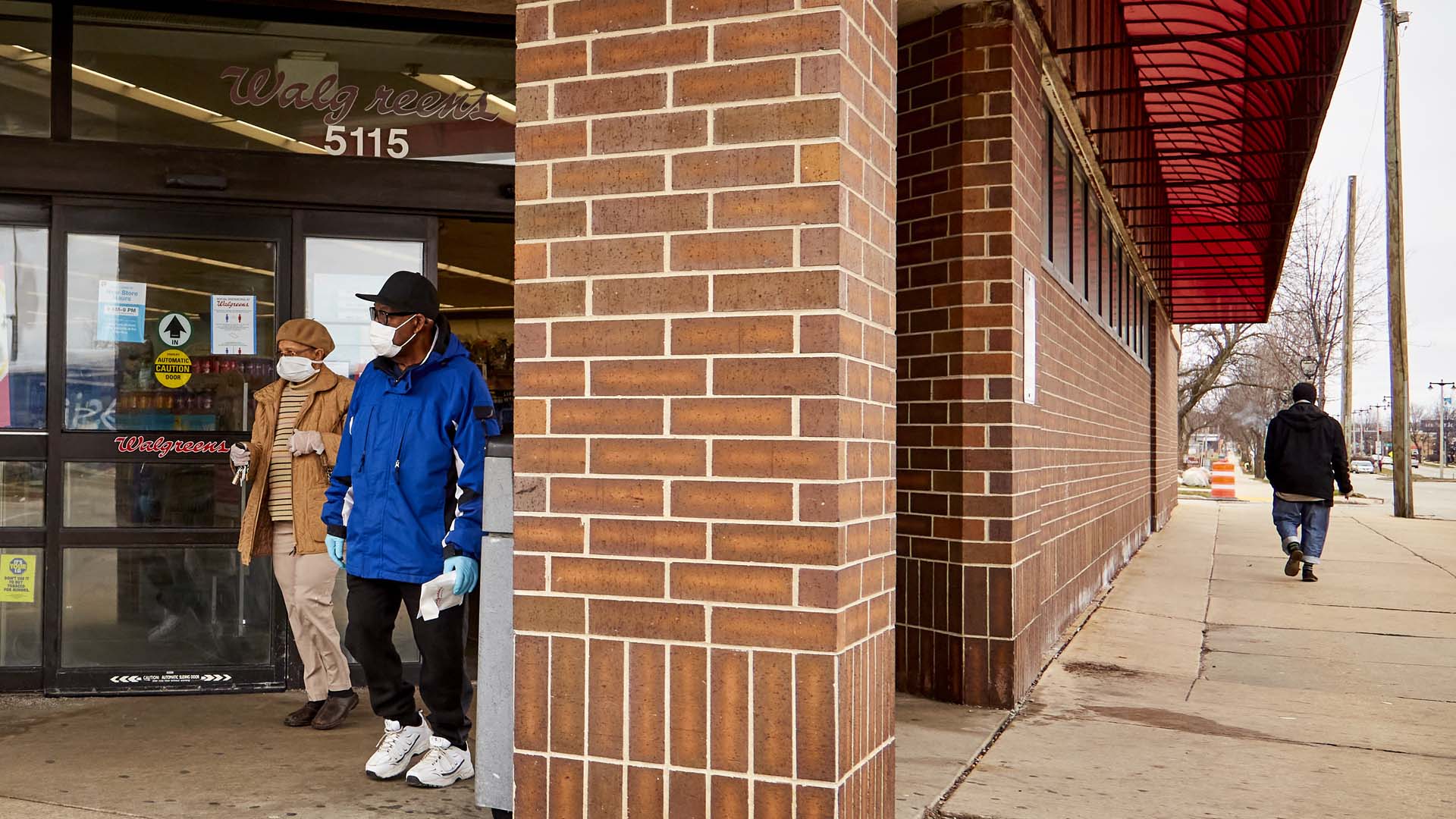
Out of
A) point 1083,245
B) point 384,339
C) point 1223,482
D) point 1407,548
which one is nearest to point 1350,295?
point 1223,482

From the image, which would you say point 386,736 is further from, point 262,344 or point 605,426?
point 262,344

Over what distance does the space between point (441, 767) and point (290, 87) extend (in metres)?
3.70

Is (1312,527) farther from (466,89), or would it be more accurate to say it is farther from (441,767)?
(441,767)

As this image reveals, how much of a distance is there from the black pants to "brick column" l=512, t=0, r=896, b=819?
1.11 meters

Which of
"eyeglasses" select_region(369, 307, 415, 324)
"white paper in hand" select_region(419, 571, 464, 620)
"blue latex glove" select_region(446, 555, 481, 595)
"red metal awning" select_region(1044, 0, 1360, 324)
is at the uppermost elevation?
"red metal awning" select_region(1044, 0, 1360, 324)

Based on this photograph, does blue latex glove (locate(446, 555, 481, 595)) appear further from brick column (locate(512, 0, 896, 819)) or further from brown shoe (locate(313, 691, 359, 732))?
brown shoe (locate(313, 691, 359, 732))

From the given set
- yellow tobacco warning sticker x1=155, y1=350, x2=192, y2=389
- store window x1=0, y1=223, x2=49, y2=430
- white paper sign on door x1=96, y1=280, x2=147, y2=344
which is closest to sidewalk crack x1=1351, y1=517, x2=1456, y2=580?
yellow tobacco warning sticker x1=155, y1=350, x2=192, y2=389

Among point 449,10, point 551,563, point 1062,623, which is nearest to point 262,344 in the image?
point 449,10

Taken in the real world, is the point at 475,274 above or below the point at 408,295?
above

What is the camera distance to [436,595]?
4020 mm

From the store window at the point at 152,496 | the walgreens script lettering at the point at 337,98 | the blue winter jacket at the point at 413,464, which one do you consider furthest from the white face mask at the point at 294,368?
the walgreens script lettering at the point at 337,98

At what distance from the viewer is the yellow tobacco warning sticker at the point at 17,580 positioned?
19.3 feet

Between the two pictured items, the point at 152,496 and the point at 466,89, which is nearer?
the point at 152,496

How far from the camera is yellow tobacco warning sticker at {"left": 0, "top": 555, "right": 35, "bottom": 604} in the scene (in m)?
5.88
